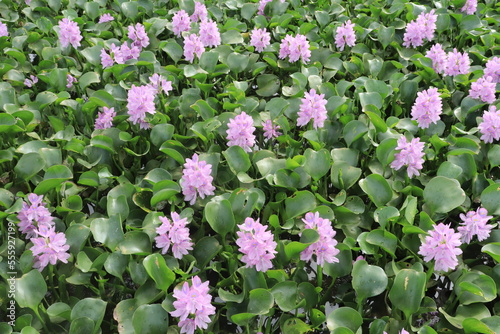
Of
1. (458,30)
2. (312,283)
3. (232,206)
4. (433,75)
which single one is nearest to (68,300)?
(232,206)

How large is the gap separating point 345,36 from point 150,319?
6.46ft

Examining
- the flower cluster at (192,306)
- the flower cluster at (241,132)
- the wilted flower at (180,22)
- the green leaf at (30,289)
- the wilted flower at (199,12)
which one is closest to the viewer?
the flower cluster at (192,306)

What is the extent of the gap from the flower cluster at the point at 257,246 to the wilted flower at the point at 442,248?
0.48 m

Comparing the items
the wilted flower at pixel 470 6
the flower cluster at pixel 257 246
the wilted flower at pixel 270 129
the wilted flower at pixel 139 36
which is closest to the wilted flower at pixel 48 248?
the flower cluster at pixel 257 246

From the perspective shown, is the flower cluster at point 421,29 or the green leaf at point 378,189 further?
the flower cluster at point 421,29

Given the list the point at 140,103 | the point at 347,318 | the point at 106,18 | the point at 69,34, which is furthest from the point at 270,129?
the point at 106,18

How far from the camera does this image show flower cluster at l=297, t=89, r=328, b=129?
7.47 ft

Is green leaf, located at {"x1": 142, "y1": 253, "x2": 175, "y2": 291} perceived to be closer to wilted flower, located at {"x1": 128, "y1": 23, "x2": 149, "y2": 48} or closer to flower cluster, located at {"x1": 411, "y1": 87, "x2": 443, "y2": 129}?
flower cluster, located at {"x1": 411, "y1": 87, "x2": 443, "y2": 129}

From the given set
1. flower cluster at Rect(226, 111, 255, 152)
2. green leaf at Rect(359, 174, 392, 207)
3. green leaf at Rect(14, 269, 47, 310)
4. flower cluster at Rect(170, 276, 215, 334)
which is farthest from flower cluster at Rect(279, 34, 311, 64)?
green leaf at Rect(14, 269, 47, 310)

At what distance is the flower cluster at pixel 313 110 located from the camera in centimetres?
228

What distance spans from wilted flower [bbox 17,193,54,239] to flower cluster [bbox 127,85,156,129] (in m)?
0.55

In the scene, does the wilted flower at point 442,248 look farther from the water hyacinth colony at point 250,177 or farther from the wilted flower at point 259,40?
the wilted flower at point 259,40

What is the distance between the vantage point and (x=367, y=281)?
1.66 m

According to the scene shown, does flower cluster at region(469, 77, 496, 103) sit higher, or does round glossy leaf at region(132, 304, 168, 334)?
flower cluster at region(469, 77, 496, 103)
